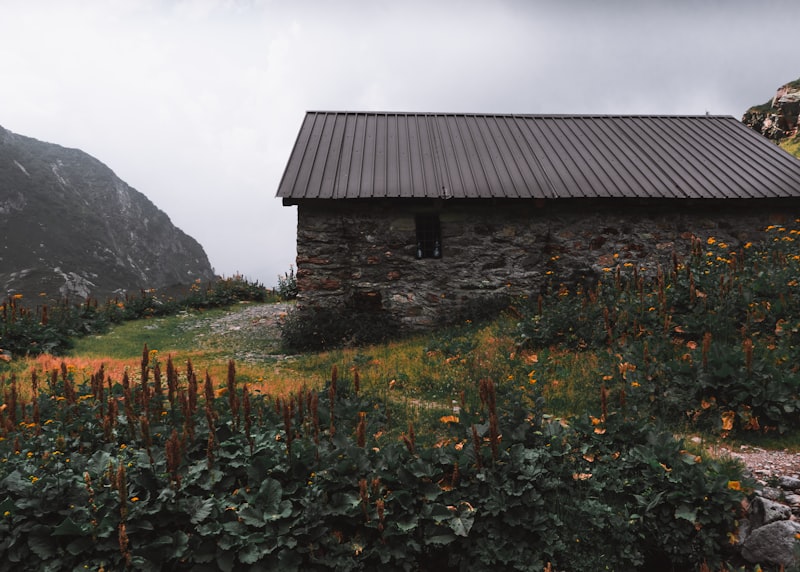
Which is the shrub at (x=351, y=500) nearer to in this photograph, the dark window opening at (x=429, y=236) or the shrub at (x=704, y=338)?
the shrub at (x=704, y=338)

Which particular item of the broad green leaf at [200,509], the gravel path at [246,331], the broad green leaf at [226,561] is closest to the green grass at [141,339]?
the gravel path at [246,331]

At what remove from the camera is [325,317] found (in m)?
10.1

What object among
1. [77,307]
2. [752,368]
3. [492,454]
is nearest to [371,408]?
[492,454]

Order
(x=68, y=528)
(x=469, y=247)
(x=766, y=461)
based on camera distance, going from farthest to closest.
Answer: (x=469, y=247) → (x=766, y=461) → (x=68, y=528)

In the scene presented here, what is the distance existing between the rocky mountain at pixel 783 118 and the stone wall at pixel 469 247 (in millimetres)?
15079

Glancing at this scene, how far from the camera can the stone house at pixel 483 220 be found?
10.3m

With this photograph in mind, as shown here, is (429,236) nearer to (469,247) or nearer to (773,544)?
(469,247)

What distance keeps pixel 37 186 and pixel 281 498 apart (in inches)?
1019

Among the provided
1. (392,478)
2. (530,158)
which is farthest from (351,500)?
(530,158)

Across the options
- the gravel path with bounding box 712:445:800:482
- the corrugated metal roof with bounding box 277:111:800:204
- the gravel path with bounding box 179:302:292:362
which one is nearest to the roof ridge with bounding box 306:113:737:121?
the corrugated metal roof with bounding box 277:111:800:204

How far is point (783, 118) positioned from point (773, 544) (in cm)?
2646

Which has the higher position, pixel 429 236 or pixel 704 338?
pixel 429 236

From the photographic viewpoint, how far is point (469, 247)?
10570 mm

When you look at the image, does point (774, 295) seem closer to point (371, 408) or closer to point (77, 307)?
point (371, 408)
